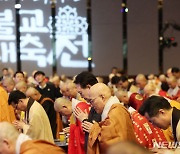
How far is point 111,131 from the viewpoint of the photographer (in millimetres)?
4746

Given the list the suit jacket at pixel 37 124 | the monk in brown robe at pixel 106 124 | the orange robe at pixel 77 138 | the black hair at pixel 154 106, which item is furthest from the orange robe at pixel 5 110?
the black hair at pixel 154 106

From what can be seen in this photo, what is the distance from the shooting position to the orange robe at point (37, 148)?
376 cm

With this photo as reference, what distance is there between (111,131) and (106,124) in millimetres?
104

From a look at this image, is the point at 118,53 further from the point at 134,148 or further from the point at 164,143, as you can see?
the point at 134,148

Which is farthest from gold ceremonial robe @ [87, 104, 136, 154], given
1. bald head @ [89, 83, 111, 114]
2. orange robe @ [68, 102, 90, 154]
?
orange robe @ [68, 102, 90, 154]

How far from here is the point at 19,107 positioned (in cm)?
645

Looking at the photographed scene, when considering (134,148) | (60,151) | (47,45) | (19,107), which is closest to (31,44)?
(47,45)

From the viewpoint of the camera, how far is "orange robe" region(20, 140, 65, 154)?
376 centimetres

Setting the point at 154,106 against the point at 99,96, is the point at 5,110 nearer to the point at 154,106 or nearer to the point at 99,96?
the point at 99,96

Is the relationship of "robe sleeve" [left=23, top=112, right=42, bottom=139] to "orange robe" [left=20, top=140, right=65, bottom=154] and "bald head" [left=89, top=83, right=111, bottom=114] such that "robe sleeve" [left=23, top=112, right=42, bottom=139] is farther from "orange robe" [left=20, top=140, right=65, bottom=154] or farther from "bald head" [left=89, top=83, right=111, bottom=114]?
"orange robe" [left=20, top=140, right=65, bottom=154]

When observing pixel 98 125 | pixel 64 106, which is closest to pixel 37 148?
pixel 98 125

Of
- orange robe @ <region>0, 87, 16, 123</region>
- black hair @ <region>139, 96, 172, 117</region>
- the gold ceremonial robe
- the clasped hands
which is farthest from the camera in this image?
orange robe @ <region>0, 87, 16, 123</region>

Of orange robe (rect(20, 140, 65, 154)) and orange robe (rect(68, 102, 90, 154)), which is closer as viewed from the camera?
orange robe (rect(20, 140, 65, 154))

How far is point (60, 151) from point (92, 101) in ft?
3.93
